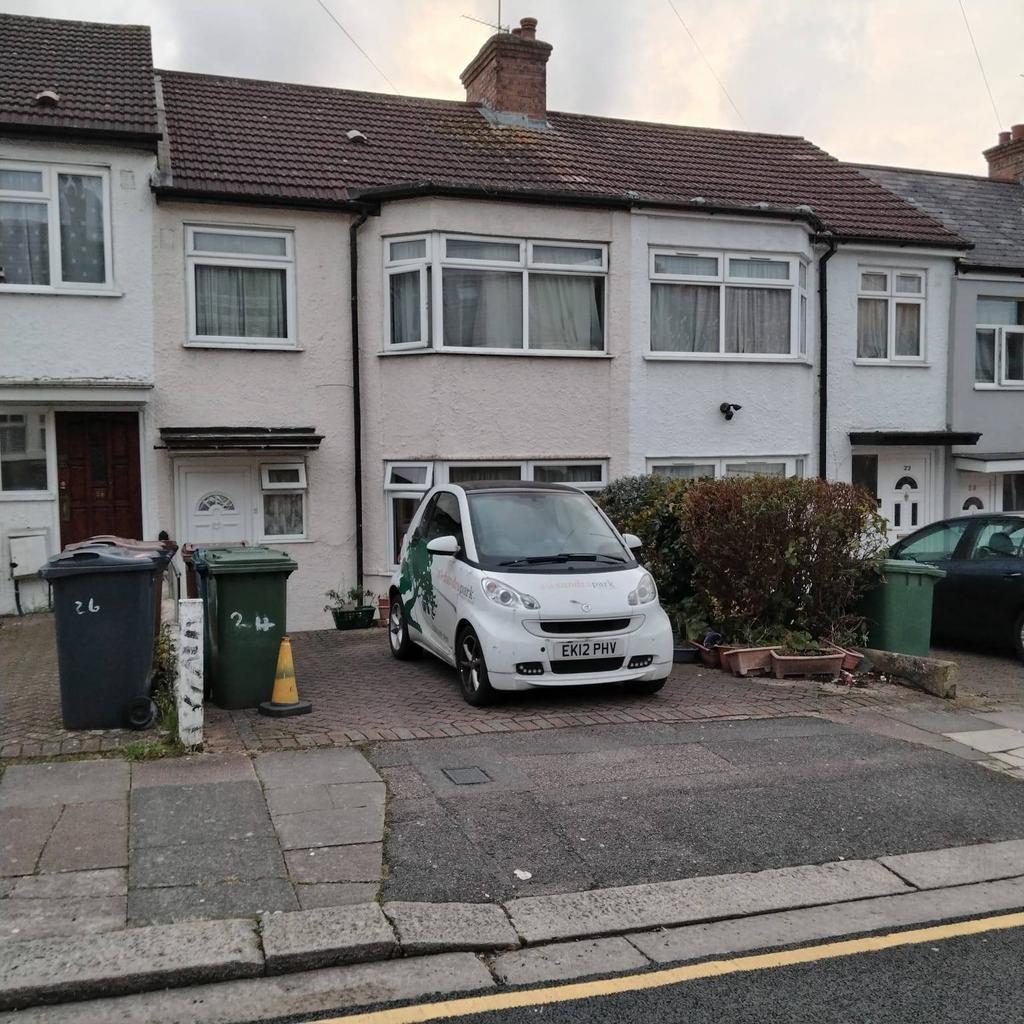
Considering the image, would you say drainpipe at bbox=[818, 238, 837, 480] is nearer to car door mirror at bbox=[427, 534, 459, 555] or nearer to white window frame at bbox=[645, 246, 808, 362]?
white window frame at bbox=[645, 246, 808, 362]

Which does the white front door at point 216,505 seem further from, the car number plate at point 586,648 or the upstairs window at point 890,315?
the upstairs window at point 890,315

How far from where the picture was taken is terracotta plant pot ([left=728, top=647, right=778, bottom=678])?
9836 mm

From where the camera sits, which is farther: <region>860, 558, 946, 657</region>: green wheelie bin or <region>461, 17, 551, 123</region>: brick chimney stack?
<region>461, 17, 551, 123</region>: brick chimney stack

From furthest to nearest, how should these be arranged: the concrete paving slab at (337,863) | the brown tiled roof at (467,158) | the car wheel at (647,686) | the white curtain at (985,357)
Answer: the white curtain at (985,357), the brown tiled roof at (467,158), the car wheel at (647,686), the concrete paving slab at (337,863)

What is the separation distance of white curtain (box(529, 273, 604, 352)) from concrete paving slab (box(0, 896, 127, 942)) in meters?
10.7

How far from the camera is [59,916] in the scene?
4516mm

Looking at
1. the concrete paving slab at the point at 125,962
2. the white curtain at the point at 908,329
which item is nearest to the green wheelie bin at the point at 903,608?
the concrete paving slab at the point at 125,962

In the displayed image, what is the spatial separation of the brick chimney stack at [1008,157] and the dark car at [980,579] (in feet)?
44.1

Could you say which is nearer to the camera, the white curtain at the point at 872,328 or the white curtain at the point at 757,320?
the white curtain at the point at 757,320

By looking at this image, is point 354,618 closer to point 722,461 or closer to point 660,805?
point 722,461

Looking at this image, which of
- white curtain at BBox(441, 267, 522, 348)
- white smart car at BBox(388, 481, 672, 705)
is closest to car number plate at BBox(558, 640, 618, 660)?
white smart car at BBox(388, 481, 672, 705)

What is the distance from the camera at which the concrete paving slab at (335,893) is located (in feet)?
15.5

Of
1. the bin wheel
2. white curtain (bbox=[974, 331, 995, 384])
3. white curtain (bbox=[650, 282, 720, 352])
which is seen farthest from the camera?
white curtain (bbox=[974, 331, 995, 384])

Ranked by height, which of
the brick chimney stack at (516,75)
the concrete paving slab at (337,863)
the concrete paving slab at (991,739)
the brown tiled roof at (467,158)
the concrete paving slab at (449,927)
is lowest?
the concrete paving slab at (991,739)
